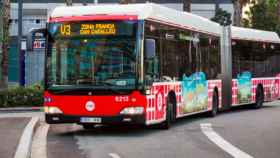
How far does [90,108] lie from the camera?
660 inches

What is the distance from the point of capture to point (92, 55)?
55.1 ft

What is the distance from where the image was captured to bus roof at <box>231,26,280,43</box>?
26677 mm

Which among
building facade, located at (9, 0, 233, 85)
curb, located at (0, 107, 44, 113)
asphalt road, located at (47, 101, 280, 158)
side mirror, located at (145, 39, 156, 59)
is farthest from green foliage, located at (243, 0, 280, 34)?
side mirror, located at (145, 39, 156, 59)

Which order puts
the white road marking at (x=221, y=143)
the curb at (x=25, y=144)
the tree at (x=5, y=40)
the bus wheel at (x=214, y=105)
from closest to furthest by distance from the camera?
the curb at (x=25, y=144) < the white road marking at (x=221, y=143) < the bus wheel at (x=214, y=105) < the tree at (x=5, y=40)

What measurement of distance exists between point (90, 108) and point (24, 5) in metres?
38.5

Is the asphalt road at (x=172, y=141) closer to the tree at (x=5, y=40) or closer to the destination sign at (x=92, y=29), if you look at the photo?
the destination sign at (x=92, y=29)

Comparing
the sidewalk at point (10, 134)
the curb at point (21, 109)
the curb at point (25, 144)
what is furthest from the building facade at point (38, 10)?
the curb at point (25, 144)

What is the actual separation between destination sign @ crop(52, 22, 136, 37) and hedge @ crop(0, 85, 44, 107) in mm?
12951

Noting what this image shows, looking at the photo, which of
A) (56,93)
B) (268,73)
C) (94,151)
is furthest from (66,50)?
(268,73)

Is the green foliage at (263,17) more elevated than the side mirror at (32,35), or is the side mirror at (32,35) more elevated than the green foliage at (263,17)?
the green foliage at (263,17)

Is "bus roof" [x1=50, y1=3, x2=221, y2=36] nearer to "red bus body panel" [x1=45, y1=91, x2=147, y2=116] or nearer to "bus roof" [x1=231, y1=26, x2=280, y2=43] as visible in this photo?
"red bus body panel" [x1=45, y1=91, x2=147, y2=116]

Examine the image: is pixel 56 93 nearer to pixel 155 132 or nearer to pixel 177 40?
pixel 155 132

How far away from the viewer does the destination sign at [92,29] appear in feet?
54.7

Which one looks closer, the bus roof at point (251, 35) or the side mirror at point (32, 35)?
the side mirror at point (32, 35)
